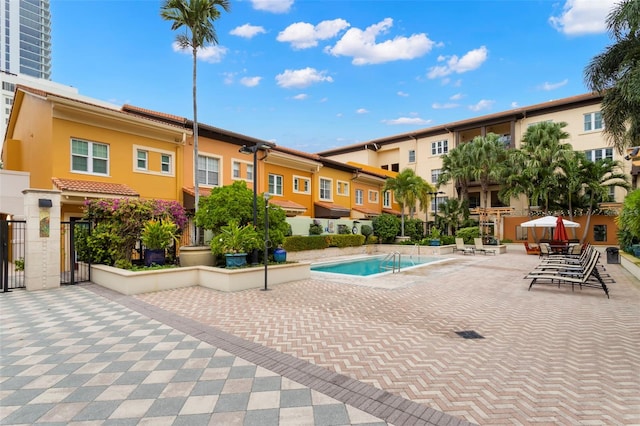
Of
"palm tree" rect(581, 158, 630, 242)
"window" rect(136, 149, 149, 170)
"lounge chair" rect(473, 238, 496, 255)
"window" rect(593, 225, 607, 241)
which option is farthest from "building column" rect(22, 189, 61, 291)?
"window" rect(593, 225, 607, 241)

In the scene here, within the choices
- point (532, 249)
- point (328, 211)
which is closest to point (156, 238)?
point (328, 211)

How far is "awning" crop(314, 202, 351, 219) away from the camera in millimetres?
25719

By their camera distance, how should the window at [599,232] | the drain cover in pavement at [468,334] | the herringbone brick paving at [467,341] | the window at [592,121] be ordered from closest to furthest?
the herringbone brick paving at [467,341], the drain cover in pavement at [468,334], the window at [599,232], the window at [592,121]

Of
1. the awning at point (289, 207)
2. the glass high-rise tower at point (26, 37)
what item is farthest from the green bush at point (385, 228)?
the glass high-rise tower at point (26, 37)

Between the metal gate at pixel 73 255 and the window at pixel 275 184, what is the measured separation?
12.3m

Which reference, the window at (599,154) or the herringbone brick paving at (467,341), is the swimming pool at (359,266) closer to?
the herringbone brick paving at (467,341)

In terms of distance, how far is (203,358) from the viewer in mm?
4875

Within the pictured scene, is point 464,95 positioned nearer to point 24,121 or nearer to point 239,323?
point 239,323

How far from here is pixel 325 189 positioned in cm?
2780

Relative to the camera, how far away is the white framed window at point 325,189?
27389 mm

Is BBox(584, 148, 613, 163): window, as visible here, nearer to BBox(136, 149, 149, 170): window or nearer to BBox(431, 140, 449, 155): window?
BBox(431, 140, 449, 155): window

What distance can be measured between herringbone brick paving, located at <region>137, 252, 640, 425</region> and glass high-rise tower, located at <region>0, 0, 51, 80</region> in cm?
19363

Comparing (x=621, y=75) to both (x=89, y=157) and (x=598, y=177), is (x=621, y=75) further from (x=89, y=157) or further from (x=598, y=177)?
(x=89, y=157)

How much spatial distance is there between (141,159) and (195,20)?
713 cm
